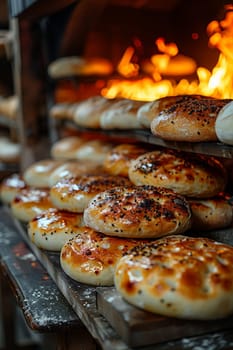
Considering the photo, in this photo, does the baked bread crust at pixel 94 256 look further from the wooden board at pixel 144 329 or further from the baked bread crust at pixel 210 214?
the baked bread crust at pixel 210 214

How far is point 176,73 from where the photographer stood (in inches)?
150

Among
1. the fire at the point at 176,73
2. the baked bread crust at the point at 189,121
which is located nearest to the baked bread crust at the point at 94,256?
the baked bread crust at the point at 189,121

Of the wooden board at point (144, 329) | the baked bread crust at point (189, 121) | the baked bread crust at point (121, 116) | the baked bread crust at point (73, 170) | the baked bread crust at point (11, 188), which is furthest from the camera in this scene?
the baked bread crust at point (11, 188)

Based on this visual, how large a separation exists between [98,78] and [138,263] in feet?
8.21

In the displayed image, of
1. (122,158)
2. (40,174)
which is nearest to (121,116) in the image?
(122,158)

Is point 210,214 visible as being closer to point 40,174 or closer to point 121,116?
point 121,116

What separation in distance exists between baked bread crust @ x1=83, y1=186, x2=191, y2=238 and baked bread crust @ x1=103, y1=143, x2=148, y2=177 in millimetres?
690

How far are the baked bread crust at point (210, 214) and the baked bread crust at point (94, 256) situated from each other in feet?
1.40

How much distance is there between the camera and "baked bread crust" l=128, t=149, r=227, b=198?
2387 millimetres

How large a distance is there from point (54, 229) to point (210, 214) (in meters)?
0.78

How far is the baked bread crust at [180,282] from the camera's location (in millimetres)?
1579

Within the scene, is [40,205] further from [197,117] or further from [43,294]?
[197,117]

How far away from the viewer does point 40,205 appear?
294 cm

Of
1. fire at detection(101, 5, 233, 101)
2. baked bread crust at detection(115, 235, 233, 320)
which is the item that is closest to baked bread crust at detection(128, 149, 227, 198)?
baked bread crust at detection(115, 235, 233, 320)
